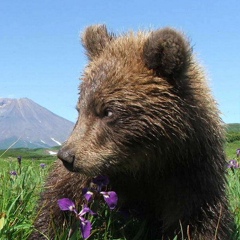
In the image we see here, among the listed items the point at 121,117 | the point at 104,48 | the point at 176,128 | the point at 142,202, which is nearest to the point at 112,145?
the point at 121,117

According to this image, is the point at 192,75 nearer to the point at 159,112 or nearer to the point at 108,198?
the point at 159,112

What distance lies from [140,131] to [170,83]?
0.55m

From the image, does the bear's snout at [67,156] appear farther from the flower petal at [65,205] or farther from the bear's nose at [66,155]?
the flower petal at [65,205]

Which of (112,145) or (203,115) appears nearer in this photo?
(112,145)

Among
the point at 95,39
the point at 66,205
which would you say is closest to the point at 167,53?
the point at 95,39

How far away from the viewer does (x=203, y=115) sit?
437 cm

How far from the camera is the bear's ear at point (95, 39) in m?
5.03

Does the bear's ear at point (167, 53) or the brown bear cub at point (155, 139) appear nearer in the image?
the brown bear cub at point (155, 139)

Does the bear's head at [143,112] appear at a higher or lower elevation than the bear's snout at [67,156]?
higher

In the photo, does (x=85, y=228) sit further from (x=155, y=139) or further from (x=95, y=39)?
(x=95, y=39)

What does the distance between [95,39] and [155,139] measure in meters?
1.49

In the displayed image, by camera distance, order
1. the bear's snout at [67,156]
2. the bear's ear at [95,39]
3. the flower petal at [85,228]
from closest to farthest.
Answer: the flower petal at [85,228] → the bear's snout at [67,156] → the bear's ear at [95,39]

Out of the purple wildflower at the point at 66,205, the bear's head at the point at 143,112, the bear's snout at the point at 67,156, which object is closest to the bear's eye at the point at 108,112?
the bear's head at the point at 143,112

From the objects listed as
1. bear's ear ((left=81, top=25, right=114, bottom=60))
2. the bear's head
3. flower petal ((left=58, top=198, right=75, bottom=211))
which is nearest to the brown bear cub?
the bear's head
